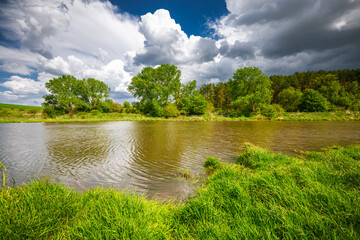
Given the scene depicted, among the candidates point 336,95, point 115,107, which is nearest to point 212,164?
point 115,107

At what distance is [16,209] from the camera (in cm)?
244

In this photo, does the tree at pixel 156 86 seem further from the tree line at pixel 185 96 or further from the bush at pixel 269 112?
the bush at pixel 269 112

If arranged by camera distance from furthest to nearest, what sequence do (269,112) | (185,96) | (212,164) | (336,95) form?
(185,96)
(336,95)
(269,112)
(212,164)

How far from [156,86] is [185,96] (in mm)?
11875

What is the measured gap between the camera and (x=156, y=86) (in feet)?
171

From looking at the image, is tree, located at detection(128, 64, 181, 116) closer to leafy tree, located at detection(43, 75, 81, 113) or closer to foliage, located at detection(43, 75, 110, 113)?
foliage, located at detection(43, 75, 110, 113)

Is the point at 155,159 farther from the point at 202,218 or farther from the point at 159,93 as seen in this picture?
the point at 159,93

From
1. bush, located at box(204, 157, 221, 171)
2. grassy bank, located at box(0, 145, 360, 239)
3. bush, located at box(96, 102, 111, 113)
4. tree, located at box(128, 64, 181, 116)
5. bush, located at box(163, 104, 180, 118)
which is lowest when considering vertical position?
bush, located at box(204, 157, 221, 171)

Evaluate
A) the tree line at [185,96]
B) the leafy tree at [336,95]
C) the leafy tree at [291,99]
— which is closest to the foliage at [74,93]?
the tree line at [185,96]

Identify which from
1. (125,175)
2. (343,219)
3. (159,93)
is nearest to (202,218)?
(343,219)

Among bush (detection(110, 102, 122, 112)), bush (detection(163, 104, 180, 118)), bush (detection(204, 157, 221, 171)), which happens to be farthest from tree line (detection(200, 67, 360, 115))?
bush (detection(110, 102, 122, 112))

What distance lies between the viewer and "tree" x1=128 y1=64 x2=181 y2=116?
52938 mm

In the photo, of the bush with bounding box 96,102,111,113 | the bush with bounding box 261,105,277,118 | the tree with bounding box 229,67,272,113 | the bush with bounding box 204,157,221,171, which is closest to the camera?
the bush with bounding box 204,157,221,171

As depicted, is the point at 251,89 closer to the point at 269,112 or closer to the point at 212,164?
the point at 269,112
